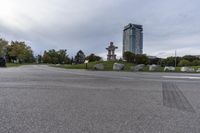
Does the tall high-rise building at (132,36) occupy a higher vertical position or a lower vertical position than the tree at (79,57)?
higher

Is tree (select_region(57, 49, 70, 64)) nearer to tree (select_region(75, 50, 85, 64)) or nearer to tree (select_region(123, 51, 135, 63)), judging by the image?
tree (select_region(75, 50, 85, 64))

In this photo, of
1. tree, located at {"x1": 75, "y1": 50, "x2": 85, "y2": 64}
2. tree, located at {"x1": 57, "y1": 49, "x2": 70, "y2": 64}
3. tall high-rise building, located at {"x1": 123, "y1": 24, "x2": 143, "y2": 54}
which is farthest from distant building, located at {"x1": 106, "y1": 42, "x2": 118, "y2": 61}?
tree, located at {"x1": 75, "y1": 50, "x2": 85, "y2": 64}

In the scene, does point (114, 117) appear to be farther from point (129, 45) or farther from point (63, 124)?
point (129, 45)

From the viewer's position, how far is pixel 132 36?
79.6 meters

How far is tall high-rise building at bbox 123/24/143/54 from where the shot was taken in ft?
261

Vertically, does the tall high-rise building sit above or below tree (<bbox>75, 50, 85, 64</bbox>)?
above

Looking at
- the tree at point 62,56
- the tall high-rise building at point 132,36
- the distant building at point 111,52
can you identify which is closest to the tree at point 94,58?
the tall high-rise building at point 132,36

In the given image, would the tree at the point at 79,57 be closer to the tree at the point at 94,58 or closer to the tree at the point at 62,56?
the tree at the point at 62,56

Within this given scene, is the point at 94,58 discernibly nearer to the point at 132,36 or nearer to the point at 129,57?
the point at 132,36

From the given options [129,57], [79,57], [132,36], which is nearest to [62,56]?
[79,57]

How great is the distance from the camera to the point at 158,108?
5758 mm

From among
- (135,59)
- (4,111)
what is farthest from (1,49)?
(4,111)

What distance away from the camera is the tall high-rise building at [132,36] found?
79438mm

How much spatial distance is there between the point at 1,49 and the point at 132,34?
139 ft
